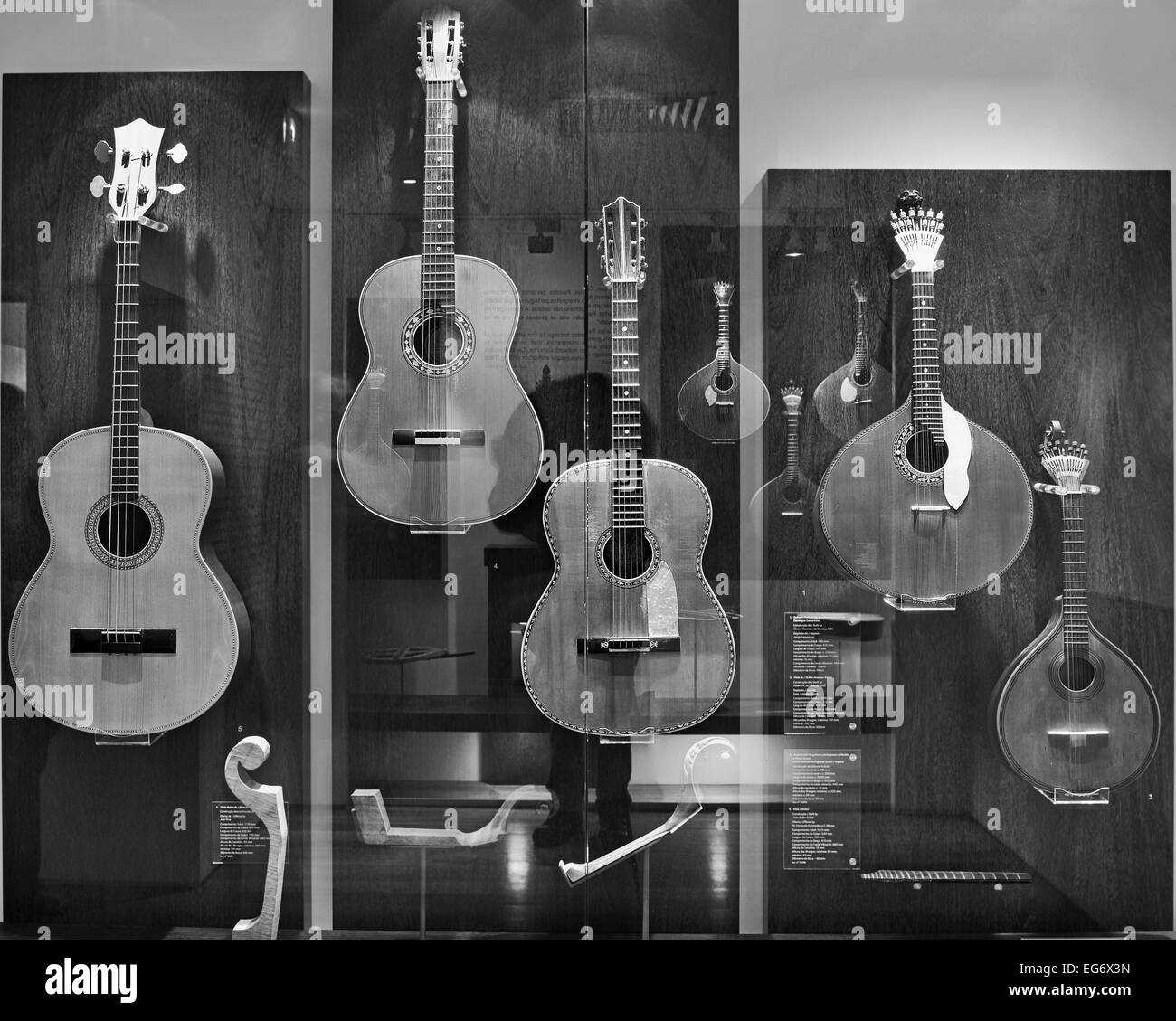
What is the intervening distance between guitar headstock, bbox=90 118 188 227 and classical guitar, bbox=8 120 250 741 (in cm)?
35

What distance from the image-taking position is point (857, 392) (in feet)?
6.24

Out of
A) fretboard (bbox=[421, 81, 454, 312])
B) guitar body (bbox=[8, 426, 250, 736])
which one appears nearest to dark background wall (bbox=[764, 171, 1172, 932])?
fretboard (bbox=[421, 81, 454, 312])

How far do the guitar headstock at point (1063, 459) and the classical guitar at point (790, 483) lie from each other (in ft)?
1.73

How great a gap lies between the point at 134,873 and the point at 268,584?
72 cm

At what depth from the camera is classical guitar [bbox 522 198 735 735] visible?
1.86m

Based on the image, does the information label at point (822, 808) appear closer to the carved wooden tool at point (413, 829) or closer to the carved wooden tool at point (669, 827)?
the carved wooden tool at point (669, 827)

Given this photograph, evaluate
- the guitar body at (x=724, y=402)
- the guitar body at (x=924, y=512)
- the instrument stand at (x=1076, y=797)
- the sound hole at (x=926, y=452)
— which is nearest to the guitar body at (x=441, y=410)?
the guitar body at (x=724, y=402)

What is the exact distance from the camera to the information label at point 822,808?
1.92 m

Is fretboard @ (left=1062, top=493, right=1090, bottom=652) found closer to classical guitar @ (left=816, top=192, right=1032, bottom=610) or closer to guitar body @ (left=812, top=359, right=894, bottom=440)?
classical guitar @ (left=816, top=192, right=1032, bottom=610)

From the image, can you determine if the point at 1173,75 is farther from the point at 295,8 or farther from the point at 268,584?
the point at 268,584

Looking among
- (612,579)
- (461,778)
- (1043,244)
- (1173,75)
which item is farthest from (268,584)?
(1173,75)

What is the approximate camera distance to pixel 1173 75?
6.29 feet

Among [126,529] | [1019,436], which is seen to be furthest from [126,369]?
[1019,436]
